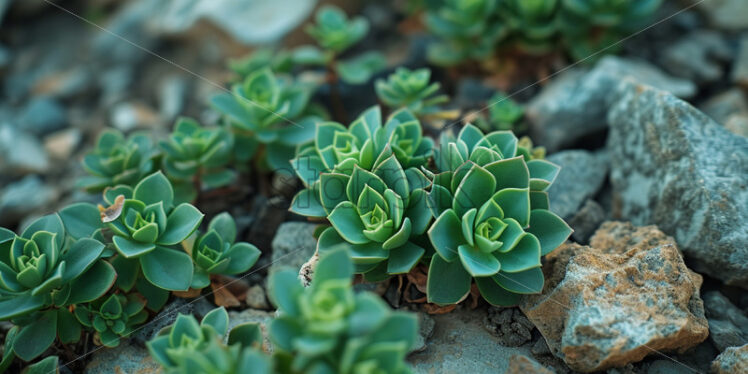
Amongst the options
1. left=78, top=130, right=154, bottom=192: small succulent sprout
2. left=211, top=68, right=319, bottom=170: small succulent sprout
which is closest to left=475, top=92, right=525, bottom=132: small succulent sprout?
left=211, top=68, right=319, bottom=170: small succulent sprout

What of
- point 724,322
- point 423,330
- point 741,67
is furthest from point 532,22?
point 423,330

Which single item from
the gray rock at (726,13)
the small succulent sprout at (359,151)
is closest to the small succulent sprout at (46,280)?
the small succulent sprout at (359,151)

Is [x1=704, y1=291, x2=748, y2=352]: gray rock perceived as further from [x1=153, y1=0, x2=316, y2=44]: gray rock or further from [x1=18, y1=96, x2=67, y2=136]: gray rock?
[x1=18, y1=96, x2=67, y2=136]: gray rock

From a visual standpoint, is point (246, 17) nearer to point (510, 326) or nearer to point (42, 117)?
point (42, 117)

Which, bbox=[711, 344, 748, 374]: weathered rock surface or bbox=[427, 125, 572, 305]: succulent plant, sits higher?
bbox=[427, 125, 572, 305]: succulent plant

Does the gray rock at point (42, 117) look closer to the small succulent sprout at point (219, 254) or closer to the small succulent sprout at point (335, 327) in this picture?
the small succulent sprout at point (219, 254)

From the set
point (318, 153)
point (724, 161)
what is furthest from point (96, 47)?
point (724, 161)

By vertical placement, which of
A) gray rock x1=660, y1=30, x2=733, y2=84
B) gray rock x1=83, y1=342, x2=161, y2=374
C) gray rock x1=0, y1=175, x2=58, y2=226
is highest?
gray rock x1=660, y1=30, x2=733, y2=84
